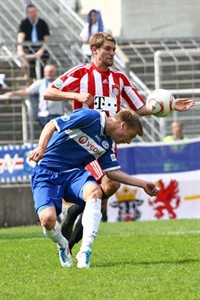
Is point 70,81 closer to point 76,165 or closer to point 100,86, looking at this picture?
point 100,86

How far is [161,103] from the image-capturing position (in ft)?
35.7

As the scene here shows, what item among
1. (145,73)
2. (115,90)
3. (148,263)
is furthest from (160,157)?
(148,263)

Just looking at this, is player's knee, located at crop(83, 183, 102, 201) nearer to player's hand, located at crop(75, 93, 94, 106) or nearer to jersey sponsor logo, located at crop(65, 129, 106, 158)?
jersey sponsor logo, located at crop(65, 129, 106, 158)

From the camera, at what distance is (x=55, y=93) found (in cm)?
1139

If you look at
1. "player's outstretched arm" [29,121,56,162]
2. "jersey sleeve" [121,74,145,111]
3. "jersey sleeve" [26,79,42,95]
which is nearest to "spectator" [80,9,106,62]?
"jersey sleeve" [26,79,42,95]

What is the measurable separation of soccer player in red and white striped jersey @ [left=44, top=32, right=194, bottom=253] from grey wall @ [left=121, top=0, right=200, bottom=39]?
1519 centimetres

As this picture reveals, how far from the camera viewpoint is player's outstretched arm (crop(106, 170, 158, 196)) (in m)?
9.89

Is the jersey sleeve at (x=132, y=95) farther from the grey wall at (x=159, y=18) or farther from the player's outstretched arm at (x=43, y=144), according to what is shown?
the grey wall at (x=159, y=18)

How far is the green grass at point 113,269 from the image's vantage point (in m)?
8.01

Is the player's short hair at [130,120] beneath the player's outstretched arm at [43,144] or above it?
above

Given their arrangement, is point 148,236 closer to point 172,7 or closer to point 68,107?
point 68,107

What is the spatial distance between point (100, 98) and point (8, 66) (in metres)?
7.91

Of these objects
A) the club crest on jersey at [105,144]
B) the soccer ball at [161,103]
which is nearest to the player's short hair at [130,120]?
the club crest on jersey at [105,144]

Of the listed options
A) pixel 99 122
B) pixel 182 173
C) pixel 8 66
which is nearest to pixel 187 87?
pixel 182 173
